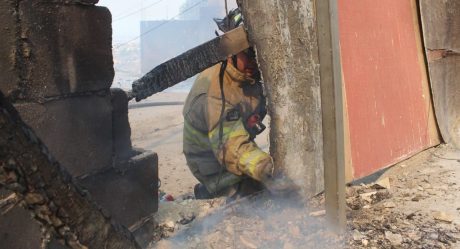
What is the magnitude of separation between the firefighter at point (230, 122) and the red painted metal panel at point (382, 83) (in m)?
0.83

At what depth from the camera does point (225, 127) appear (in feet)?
10.8

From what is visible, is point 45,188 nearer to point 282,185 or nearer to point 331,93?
point 331,93

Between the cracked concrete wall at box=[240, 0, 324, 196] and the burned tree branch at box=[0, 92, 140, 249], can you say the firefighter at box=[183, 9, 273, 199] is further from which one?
the burned tree branch at box=[0, 92, 140, 249]

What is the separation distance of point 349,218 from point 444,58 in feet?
10.4

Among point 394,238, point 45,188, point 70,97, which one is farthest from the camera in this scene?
point 394,238

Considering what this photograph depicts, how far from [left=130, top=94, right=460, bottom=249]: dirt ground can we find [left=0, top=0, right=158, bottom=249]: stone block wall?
0.54m

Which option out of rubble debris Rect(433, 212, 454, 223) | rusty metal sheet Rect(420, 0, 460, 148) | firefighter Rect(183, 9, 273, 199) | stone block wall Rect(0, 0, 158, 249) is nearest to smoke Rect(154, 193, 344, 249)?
firefighter Rect(183, 9, 273, 199)

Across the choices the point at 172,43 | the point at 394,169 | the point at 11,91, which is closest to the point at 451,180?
the point at 394,169

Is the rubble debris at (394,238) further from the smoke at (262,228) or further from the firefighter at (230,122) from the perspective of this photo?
the firefighter at (230,122)

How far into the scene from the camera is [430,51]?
450cm

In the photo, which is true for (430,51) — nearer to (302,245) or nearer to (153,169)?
(302,245)

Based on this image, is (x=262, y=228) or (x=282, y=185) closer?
(x=262, y=228)

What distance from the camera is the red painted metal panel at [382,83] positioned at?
330cm

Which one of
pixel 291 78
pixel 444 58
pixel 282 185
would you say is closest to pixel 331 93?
pixel 291 78
